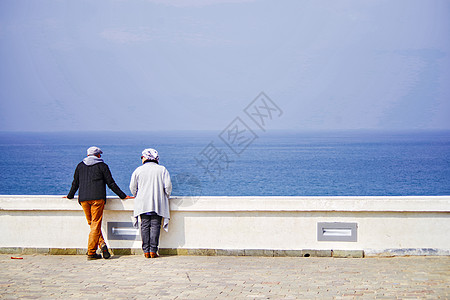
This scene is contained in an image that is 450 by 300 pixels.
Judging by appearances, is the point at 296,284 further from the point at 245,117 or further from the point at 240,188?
the point at 245,117

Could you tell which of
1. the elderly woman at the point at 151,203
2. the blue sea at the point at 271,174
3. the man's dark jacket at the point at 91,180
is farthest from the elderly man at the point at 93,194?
the blue sea at the point at 271,174

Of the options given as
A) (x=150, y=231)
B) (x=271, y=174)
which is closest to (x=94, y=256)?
(x=150, y=231)

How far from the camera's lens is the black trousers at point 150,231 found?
315 inches

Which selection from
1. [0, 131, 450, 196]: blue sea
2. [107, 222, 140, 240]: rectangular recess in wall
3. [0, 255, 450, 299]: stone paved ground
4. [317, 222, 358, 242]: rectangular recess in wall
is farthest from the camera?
[0, 131, 450, 196]: blue sea

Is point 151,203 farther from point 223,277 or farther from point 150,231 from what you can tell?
point 223,277

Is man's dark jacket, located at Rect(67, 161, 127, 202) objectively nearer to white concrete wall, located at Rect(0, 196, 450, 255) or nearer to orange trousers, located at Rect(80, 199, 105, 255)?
orange trousers, located at Rect(80, 199, 105, 255)

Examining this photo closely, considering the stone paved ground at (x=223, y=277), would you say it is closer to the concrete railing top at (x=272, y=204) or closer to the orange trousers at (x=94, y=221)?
the orange trousers at (x=94, y=221)

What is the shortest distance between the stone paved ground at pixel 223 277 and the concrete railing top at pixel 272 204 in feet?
2.17

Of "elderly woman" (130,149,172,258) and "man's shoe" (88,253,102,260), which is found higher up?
"elderly woman" (130,149,172,258)

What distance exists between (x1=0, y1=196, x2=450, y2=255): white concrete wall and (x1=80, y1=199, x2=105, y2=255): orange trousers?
0.83 feet

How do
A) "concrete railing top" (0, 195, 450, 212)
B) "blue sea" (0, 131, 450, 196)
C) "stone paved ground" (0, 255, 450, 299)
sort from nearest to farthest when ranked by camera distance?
"stone paved ground" (0, 255, 450, 299), "concrete railing top" (0, 195, 450, 212), "blue sea" (0, 131, 450, 196)

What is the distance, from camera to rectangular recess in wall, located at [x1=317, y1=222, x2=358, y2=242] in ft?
25.9

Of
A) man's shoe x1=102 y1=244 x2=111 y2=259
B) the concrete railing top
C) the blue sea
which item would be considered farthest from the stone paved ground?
the blue sea

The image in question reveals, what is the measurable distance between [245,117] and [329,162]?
32049 millimetres
